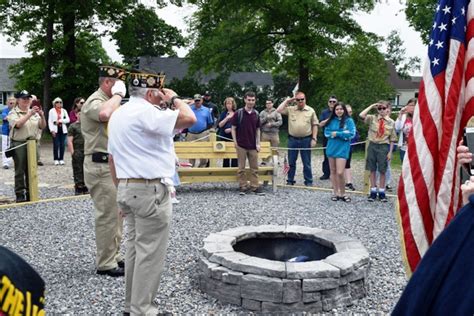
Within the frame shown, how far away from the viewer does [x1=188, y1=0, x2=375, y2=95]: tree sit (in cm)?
2412

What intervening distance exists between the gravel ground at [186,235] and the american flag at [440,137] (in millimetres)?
1957

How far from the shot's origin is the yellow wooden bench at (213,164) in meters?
10.4

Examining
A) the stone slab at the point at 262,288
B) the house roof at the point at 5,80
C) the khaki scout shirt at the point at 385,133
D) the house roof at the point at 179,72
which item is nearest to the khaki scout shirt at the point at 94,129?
the stone slab at the point at 262,288

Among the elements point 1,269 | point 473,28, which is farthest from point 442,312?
point 473,28

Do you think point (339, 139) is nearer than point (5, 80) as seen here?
Yes

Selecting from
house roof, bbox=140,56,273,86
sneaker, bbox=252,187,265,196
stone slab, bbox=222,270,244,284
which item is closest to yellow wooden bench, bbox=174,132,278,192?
sneaker, bbox=252,187,265,196

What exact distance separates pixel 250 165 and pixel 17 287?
357 inches

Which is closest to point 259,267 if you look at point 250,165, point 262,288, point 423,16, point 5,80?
point 262,288

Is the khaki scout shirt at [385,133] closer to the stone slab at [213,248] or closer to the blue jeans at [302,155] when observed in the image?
the blue jeans at [302,155]

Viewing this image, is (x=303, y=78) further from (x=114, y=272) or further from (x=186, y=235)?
(x=114, y=272)

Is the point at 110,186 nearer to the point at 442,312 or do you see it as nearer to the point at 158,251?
the point at 158,251

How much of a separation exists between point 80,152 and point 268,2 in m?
16.9

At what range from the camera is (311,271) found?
4613 millimetres

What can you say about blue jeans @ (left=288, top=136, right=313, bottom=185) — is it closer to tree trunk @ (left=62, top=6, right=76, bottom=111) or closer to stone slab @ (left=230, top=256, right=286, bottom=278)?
stone slab @ (left=230, top=256, right=286, bottom=278)
